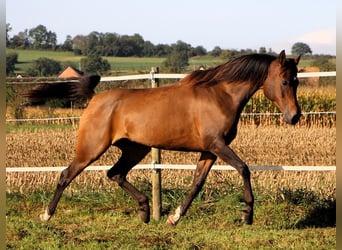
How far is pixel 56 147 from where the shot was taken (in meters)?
13.3

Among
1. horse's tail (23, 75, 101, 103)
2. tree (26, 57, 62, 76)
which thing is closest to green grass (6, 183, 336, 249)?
horse's tail (23, 75, 101, 103)

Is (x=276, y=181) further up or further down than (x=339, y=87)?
further down

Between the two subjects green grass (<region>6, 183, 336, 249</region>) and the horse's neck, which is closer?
green grass (<region>6, 183, 336, 249</region>)

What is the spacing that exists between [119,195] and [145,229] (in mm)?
1281

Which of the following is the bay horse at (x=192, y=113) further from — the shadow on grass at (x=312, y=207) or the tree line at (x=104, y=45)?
the tree line at (x=104, y=45)

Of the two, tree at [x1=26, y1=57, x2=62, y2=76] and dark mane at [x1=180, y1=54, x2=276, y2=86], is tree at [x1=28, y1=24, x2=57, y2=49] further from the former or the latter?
dark mane at [x1=180, y1=54, x2=276, y2=86]

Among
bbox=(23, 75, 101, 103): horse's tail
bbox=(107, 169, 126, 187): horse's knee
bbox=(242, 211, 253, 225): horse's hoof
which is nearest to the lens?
bbox=(242, 211, 253, 225): horse's hoof

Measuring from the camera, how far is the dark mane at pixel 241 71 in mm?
6984

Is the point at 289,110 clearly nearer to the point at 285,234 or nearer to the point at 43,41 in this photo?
the point at 285,234

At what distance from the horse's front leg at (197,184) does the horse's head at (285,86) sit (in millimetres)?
1032

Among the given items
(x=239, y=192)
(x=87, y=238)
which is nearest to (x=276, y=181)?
(x=239, y=192)

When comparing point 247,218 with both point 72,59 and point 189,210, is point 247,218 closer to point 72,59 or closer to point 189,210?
point 189,210

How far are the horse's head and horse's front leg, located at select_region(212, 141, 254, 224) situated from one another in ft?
2.24

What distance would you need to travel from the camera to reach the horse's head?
21.7 ft
